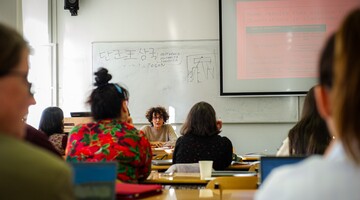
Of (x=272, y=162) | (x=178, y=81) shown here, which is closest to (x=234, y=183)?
(x=272, y=162)

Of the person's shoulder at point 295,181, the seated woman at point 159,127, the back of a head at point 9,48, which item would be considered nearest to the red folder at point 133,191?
the back of a head at point 9,48

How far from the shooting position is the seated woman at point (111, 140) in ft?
9.37

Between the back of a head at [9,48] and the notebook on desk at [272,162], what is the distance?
3.55 feet

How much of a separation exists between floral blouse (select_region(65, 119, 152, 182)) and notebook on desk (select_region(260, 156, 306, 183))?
1.05 m

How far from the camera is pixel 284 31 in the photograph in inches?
283

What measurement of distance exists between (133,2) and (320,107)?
6825 millimetres

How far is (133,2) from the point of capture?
7.64 m

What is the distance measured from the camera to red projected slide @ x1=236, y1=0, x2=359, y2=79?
7.16 meters

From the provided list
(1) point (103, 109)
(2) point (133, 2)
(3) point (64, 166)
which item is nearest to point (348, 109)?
(3) point (64, 166)

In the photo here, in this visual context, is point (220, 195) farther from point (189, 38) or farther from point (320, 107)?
point (189, 38)

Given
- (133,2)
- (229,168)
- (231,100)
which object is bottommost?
(229,168)

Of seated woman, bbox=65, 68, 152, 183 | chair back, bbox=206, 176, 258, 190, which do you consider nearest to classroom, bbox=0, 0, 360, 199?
seated woman, bbox=65, 68, 152, 183

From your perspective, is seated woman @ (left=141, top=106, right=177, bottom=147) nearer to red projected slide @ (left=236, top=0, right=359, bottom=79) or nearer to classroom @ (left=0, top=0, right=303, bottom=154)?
classroom @ (left=0, top=0, right=303, bottom=154)

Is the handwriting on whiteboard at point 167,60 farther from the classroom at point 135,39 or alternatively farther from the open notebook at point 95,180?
the open notebook at point 95,180
